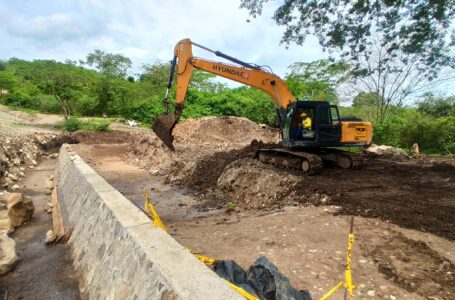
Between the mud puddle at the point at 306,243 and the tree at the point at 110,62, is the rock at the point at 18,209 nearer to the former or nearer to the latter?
the mud puddle at the point at 306,243

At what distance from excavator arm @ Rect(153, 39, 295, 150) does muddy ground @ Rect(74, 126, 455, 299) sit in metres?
1.91

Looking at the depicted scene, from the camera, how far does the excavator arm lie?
10.3 m

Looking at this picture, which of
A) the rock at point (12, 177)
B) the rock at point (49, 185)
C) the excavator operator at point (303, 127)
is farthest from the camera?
the rock at point (12, 177)

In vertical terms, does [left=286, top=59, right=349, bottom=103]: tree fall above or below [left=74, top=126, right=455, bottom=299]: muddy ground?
above

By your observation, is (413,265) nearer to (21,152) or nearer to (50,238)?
(50,238)

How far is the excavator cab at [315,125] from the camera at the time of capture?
30.5ft

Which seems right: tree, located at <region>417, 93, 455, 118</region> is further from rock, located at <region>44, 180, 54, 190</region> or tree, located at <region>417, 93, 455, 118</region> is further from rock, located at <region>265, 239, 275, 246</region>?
rock, located at <region>44, 180, 54, 190</region>

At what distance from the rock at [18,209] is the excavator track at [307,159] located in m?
6.61

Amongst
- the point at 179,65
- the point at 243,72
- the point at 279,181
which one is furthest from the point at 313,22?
the point at 279,181

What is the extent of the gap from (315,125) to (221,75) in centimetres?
333

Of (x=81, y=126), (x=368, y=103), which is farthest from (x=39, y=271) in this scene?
(x=368, y=103)

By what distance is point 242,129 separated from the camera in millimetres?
21734

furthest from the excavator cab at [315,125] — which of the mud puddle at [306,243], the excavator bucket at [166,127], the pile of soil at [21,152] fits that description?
the pile of soil at [21,152]

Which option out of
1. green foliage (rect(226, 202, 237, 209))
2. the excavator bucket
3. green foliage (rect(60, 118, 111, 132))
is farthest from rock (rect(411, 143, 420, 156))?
green foliage (rect(60, 118, 111, 132))
